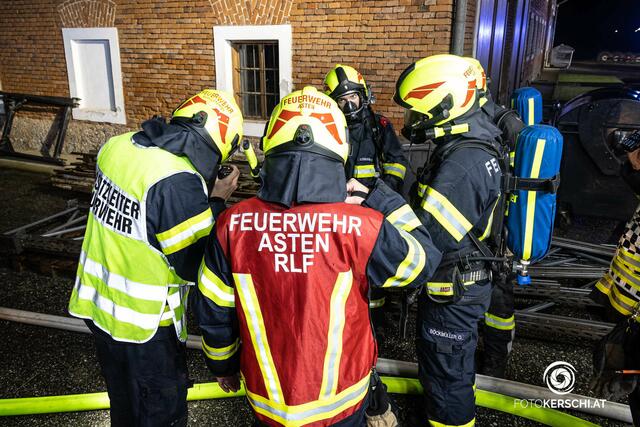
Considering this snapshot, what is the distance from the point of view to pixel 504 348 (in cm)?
337

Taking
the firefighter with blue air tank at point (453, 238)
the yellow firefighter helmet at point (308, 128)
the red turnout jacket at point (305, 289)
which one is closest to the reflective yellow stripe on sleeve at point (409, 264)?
the red turnout jacket at point (305, 289)

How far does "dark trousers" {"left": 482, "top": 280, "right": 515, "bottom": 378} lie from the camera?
10.7 ft

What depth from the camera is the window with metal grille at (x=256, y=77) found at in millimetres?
8508

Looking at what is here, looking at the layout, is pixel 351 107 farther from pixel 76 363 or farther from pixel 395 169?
pixel 76 363

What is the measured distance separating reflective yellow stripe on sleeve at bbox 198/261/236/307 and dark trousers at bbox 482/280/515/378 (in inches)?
85.8

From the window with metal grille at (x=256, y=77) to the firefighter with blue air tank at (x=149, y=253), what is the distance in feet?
21.7

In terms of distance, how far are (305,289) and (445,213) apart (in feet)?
3.51

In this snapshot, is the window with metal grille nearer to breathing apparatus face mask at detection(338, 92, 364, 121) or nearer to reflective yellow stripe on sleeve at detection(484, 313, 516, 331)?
breathing apparatus face mask at detection(338, 92, 364, 121)

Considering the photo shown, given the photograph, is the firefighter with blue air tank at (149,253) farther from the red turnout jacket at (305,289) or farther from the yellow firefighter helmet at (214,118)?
the red turnout jacket at (305,289)

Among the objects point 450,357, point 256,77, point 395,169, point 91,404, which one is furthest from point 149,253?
point 256,77

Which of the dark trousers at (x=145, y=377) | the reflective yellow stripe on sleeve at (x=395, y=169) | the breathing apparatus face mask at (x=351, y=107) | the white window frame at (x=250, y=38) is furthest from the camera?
the white window frame at (x=250, y=38)

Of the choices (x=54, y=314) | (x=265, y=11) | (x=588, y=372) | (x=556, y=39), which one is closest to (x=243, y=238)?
(x=588, y=372)

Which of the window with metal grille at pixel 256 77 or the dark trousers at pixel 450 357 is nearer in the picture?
the dark trousers at pixel 450 357

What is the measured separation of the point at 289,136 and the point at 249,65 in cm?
767
